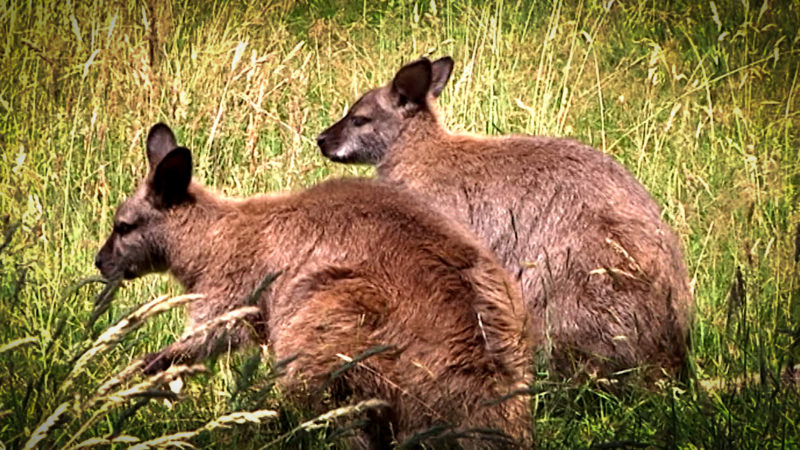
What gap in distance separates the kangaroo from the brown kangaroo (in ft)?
1.92

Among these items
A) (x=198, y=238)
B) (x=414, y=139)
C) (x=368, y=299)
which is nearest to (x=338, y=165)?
(x=414, y=139)

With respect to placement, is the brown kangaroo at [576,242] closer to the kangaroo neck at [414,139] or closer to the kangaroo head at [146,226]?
the kangaroo neck at [414,139]

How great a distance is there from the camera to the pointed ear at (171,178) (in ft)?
20.5

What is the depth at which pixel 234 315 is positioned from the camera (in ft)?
13.8

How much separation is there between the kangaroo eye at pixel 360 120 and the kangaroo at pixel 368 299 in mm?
2493

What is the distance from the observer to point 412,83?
8664 millimetres

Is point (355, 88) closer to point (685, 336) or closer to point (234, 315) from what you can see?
point (685, 336)

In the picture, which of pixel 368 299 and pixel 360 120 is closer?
pixel 368 299

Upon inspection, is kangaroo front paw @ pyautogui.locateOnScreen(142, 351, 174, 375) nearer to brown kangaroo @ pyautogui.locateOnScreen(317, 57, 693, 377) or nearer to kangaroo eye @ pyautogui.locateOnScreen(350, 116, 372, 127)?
brown kangaroo @ pyautogui.locateOnScreen(317, 57, 693, 377)

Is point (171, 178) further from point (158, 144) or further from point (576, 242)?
point (576, 242)

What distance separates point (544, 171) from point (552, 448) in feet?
7.18

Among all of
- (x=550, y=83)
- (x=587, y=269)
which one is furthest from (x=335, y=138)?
(x=587, y=269)

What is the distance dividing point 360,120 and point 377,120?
0.11 metres

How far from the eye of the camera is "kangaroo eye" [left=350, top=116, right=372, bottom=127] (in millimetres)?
8820
